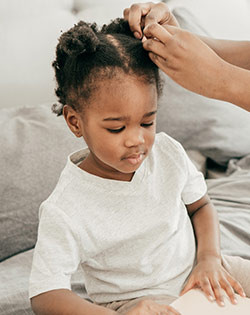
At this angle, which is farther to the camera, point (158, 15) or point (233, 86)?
point (158, 15)

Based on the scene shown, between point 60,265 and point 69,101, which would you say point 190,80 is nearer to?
point 69,101

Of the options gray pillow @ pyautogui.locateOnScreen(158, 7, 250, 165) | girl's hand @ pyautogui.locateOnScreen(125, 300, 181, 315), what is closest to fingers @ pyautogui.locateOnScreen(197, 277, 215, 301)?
girl's hand @ pyautogui.locateOnScreen(125, 300, 181, 315)

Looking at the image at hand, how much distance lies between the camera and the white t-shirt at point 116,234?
875 mm

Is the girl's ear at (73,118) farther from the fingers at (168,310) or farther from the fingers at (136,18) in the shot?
the fingers at (168,310)

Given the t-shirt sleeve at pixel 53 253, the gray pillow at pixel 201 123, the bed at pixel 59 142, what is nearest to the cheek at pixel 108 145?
the t-shirt sleeve at pixel 53 253

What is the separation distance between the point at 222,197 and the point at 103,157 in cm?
67

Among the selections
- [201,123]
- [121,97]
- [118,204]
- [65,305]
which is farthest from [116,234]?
[201,123]

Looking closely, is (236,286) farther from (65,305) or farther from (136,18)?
(136,18)

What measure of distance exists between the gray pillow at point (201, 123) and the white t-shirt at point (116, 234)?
2.06 ft

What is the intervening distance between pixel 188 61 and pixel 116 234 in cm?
36

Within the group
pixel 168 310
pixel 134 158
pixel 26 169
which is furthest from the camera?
pixel 26 169

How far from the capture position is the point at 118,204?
0.95m

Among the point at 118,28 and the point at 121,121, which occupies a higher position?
the point at 118,28

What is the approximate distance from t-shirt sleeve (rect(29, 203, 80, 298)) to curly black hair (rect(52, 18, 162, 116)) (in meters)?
0.21
